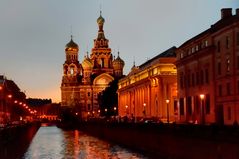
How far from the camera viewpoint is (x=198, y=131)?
4291 centimetres

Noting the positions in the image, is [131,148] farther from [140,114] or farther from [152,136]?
[140,114]

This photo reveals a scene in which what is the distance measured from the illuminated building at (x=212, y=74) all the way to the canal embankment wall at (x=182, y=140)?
7967 millimetres

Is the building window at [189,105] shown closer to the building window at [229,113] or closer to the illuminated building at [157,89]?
the illuminated building at [157,89]

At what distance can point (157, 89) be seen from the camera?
116062mm

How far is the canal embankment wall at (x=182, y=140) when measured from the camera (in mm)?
35938

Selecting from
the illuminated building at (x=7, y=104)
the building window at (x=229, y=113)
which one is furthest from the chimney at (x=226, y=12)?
the illuminated building at (x=7, y=104)

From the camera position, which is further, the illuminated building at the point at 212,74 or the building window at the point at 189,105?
the building window at the point at 189,105

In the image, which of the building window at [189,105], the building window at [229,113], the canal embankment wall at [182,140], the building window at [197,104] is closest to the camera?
the canal embankment wall at [182,140]

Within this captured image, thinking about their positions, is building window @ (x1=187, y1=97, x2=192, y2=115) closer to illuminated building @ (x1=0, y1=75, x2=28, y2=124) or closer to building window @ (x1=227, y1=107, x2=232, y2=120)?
building window @ (x1=227, y1=107, x2=232, y2=120)

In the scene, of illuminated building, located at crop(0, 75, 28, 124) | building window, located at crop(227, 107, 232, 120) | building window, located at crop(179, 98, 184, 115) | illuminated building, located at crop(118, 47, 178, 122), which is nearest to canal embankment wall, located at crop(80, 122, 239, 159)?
building window, located at crop(227, 107, 232, 120)

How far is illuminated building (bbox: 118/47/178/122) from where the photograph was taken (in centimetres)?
11306

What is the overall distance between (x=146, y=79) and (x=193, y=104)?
41.5 m

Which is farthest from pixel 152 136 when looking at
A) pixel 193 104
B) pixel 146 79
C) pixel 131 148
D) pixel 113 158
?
pixel 146 79

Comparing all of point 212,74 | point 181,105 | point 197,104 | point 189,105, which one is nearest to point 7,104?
point 181,105
